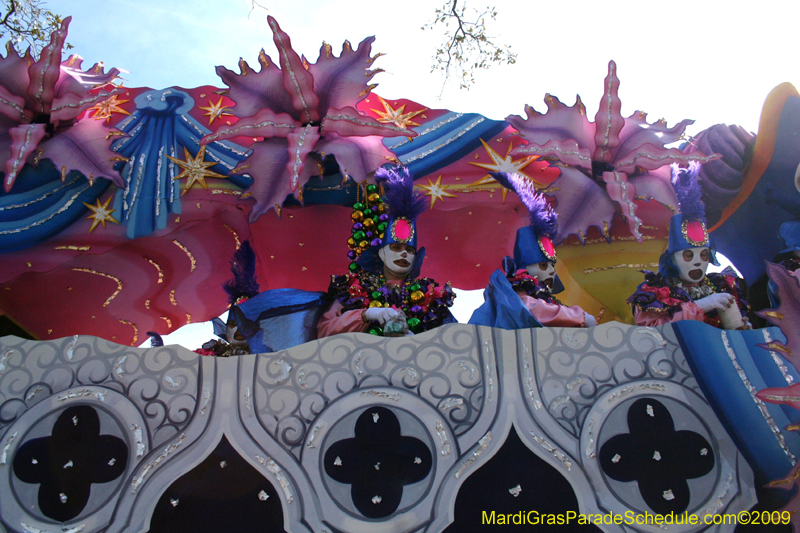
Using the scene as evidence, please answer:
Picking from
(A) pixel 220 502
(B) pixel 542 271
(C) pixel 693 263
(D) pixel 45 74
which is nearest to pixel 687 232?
(C) pixel 693 263

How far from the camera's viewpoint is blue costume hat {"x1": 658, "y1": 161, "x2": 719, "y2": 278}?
3842 millimetres

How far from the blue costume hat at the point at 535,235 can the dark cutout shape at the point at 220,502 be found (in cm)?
184

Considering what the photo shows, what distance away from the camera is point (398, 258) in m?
3.72

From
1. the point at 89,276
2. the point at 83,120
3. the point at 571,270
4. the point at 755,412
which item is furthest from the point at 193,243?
the point at 755,412

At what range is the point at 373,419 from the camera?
2.61 meters

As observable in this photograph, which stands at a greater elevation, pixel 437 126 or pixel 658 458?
pixel 437 126

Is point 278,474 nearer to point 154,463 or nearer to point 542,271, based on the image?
point 154,463

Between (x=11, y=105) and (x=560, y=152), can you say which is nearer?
(x=11, y=105)

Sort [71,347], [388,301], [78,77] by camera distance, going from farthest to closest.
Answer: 1. [78,77]
2. [388,301]
3. [71,347]

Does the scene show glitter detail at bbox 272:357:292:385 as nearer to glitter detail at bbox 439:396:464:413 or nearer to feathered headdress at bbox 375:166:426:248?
glitter detail at bbox 439:396:464:413

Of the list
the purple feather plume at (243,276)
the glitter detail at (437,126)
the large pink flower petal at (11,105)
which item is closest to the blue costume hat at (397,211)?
the glitter detail at (437,126)

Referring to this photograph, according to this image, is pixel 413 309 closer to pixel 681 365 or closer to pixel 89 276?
pixel 681 365

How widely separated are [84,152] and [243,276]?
1.15m

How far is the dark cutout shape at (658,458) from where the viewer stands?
8.08 ft
